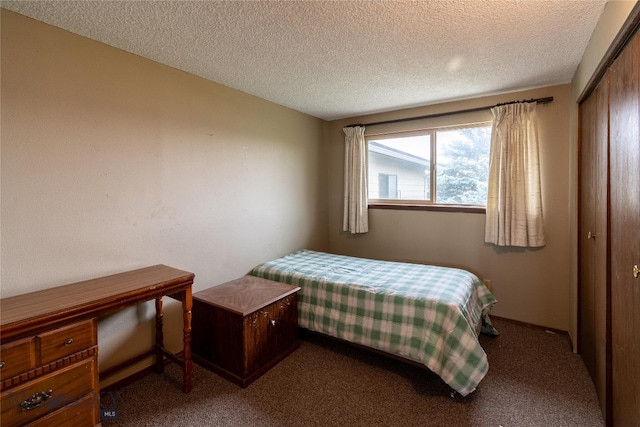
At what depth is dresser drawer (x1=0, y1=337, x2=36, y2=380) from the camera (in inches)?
47.6

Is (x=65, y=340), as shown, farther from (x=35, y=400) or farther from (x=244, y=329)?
(x=244, y=329)

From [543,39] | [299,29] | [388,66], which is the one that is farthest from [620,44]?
[299,29]

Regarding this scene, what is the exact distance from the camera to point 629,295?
1.32 meters

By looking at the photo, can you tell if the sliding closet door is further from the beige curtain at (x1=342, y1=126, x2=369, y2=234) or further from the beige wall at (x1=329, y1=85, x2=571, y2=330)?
the beige curtain at (x1=342, y1=126, x2=369, y2=234)

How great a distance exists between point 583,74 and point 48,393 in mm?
3712

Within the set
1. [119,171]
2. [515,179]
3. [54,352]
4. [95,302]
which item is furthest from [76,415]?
[515,179]

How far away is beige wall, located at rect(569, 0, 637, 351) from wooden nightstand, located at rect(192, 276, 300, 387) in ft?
7.74

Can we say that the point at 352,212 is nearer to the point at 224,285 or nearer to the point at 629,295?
the point at 224,285

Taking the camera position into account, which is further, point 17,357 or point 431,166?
point 431,166

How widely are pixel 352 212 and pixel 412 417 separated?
240 centimetres

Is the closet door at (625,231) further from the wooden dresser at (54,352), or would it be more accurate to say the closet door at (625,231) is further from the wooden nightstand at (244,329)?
the wooden dresser at (54,352)

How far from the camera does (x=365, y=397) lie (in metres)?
1.93

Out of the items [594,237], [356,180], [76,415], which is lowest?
[76,415]

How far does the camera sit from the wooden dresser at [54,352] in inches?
48.9
